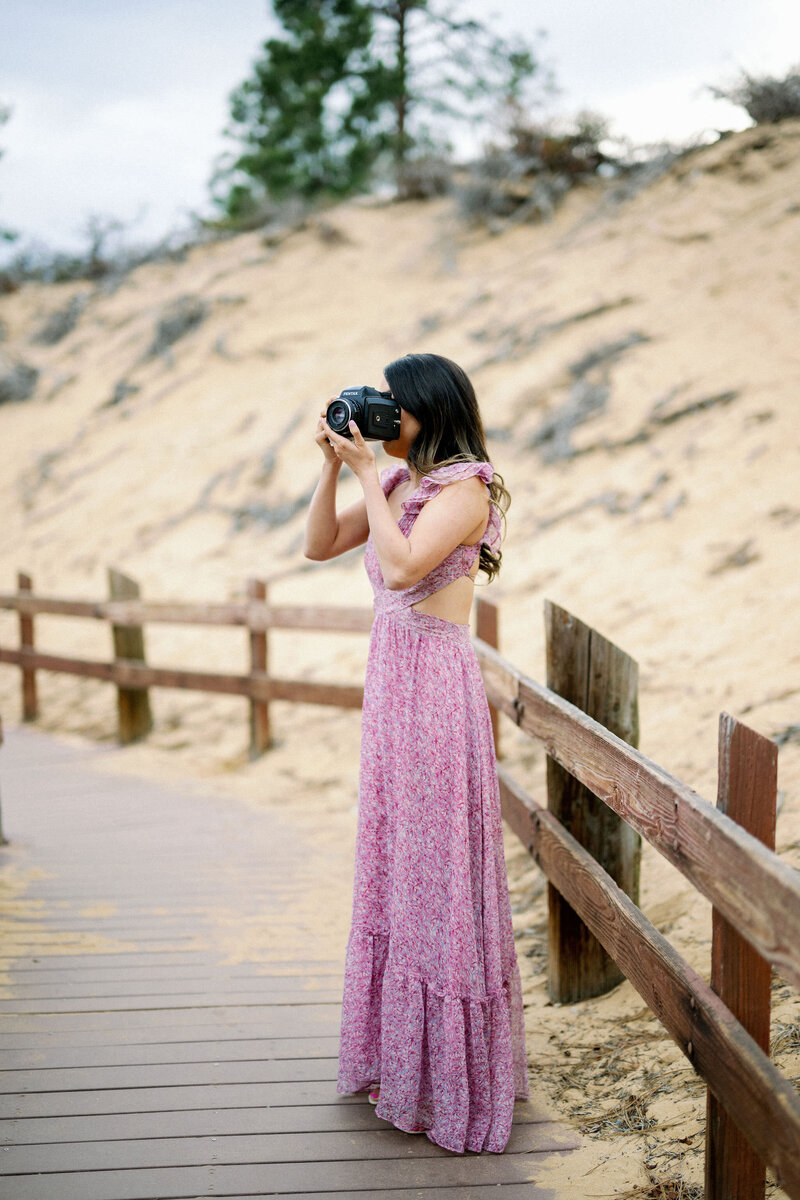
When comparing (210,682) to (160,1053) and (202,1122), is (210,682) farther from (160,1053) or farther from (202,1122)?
(202,1122)

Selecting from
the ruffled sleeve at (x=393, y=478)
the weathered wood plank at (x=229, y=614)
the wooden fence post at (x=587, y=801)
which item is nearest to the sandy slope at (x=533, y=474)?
the wooden fence post at (x=587, y=801)

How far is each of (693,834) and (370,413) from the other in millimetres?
1261

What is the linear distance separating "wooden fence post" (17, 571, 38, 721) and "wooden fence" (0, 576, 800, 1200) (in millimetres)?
6581

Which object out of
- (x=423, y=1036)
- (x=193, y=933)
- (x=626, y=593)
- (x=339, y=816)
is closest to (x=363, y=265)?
(x=626, y=593)

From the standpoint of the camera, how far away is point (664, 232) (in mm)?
11992

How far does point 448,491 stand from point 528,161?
46.4 feet

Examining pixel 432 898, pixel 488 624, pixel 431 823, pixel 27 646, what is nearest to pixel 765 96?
pixel 488 624

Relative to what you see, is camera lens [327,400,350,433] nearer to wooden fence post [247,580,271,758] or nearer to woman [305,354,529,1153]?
woman [305,354,529,1153]

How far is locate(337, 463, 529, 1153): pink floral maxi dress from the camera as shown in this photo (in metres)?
2.43

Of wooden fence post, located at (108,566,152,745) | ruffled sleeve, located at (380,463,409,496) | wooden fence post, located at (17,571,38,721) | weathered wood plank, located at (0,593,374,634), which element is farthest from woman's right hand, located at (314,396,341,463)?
wooden fence post, located at (17,571,38,721)

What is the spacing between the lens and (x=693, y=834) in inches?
74.4

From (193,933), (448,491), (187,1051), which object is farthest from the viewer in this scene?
(193,933)

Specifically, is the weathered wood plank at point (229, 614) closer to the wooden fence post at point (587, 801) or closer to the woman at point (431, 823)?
the wooden fence post at point (587, 801)

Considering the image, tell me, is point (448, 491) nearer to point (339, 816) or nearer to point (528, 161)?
point (339, 816)
